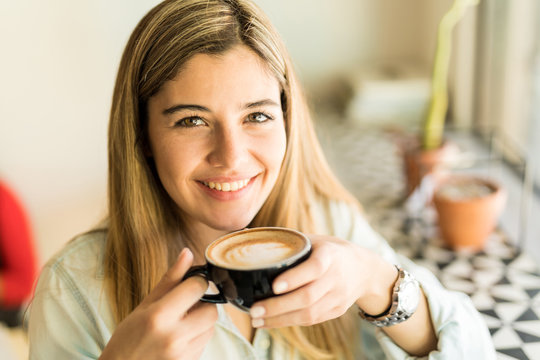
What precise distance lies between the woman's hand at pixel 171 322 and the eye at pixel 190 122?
0.26 m

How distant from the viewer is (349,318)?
46.0 inches

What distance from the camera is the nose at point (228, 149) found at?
35.9 inches

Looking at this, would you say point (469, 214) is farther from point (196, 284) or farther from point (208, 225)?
point (196, 284)

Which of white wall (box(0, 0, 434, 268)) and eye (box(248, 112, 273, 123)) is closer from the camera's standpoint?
eye (box(248, 112, 273, 123))

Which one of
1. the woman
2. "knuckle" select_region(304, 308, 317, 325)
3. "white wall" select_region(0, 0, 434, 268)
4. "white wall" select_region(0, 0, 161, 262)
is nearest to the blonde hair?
the woman

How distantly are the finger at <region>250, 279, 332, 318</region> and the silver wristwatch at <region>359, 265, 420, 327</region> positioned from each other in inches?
9.9

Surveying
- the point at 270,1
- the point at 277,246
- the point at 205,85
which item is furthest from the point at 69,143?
the point at 277,246

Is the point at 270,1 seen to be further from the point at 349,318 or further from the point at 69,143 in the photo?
the point at 349,318

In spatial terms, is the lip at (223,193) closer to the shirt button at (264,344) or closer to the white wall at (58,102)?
the shirt button at (264,344)

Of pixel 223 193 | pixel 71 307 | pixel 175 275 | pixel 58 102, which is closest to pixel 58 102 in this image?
pixel 58 102

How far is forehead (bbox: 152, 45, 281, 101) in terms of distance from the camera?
35.3 inches

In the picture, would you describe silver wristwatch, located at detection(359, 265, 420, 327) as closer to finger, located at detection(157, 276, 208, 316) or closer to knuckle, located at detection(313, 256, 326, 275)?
knuckle, located at detection(313, 256, 326, 275)

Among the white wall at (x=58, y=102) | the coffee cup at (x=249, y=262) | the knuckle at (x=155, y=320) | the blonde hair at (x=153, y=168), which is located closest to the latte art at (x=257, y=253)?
the coffee cup at (x=249, y=262)

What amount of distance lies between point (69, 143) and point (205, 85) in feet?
7.05
